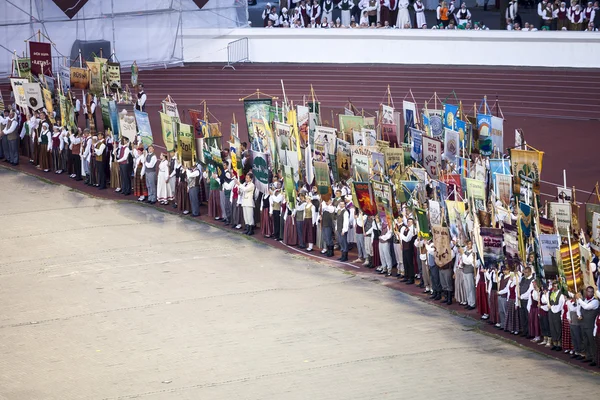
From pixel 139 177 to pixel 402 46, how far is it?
48.9 feet

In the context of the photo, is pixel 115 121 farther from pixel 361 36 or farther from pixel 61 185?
pixel 361 36

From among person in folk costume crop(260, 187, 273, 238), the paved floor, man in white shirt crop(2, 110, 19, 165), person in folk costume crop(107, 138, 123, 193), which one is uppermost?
man in white shirt crop(2, 110, 19, 165)

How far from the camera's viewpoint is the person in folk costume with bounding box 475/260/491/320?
1923cm

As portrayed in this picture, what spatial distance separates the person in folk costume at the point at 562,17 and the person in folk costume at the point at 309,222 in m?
16.5

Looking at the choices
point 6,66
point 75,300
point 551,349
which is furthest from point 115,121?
point 551,349

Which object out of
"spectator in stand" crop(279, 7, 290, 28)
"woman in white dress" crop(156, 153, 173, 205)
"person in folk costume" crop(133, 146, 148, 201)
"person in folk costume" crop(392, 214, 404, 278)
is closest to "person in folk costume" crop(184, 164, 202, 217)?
"woman in white dress" crop(156, 153, 173, 205)

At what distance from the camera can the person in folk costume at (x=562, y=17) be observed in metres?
36.2

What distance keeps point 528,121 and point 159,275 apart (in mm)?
14741

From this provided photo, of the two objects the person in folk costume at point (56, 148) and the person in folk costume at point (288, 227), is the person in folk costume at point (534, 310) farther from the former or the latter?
the person in folk costume at point (56, 148)

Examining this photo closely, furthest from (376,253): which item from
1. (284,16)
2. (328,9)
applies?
(284,16)

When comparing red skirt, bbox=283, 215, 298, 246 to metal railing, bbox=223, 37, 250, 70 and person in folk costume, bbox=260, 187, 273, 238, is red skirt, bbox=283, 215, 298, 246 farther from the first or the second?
metal railing, bbox=223, 37, 250, 70

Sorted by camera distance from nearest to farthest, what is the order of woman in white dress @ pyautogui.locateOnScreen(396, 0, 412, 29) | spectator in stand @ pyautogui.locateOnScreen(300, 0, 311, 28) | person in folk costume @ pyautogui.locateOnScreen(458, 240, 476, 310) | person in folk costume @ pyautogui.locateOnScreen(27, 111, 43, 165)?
person in folk costume @ pyautogui.locateOnScreen(458, 240, 476, 310) → person in folk costume @ pyautogui.locateOnScreen(27, 111, 43, 165) → woman in white dress @ pyautogui.locateOnScreen(396, 0, 412, 29) → spectator in stand @ pyautogui.locateOnScreen(300, 0, 311, 28)

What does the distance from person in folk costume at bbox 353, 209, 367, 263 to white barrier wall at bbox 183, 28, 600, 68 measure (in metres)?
16.3

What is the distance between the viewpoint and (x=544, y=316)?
58.8 ft
